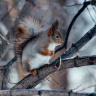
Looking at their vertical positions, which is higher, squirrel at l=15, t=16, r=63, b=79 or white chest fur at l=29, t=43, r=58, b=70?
squirrel at l=15, t=16, r=63, b=79

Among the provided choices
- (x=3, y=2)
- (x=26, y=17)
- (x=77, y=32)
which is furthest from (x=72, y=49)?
(x=3, y=2)

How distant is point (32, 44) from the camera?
1562 millimetres

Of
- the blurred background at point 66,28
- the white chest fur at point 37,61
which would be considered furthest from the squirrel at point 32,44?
the blurred background at point 66,28

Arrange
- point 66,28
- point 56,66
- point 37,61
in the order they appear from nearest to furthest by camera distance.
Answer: point 56,66 → point 37,61 → point 66,28

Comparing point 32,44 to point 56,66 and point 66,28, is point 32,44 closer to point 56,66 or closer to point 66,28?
point 56,66

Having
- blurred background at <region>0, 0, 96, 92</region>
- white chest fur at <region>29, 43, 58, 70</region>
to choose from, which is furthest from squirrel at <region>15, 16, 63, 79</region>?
blurred background at <region>0, 0, 96, 92</region>

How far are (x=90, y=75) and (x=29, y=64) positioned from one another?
1630 millimetres

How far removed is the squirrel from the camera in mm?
1542

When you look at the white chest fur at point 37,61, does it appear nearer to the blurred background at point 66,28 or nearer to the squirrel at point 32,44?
the squirrel at point 32,44

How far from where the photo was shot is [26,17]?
1633 millimetres

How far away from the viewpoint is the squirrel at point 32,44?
5.06ft

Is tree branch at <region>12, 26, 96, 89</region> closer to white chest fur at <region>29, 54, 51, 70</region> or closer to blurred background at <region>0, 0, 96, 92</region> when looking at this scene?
white chest fur at <region>29, 54, 51, 70</region>

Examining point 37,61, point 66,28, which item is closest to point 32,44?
point 37,61

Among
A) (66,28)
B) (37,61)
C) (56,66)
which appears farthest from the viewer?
(66,28)
